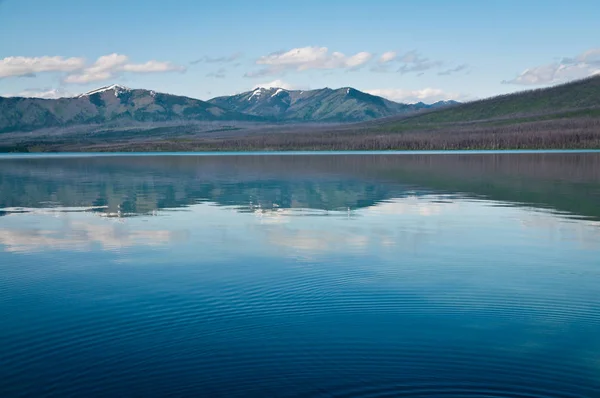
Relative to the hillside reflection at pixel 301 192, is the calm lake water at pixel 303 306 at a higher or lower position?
higher

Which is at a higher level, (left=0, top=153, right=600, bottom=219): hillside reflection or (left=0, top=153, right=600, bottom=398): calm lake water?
(left=0, top=153, right=600, bottom=398): calm lake water

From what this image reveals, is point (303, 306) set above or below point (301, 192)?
above

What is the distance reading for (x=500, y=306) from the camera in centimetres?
1483

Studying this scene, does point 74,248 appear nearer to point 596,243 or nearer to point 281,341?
point 281,341

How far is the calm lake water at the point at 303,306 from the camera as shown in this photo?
423 inches

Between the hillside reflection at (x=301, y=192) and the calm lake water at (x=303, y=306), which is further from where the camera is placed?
the hillside reflection at (x=301, y=192)

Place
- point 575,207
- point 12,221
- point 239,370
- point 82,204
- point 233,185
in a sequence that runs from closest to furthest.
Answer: point 239,370 < point 12,221 < point 575,207 < point 82,204 < point 233,185

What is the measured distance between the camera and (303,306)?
1484cm

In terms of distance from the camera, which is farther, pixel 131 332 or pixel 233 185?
pixel 233 185

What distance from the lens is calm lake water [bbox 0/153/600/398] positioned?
10734 millimetres

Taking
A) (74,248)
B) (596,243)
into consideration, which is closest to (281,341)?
(74,248)

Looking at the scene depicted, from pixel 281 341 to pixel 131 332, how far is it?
121 inches

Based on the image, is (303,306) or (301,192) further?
(301,192)

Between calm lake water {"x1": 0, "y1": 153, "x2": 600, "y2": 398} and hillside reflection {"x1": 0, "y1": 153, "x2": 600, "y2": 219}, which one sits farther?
hillside reflection {"x1": 0, "y1": 153, "x2": 600, "y2": 219}
